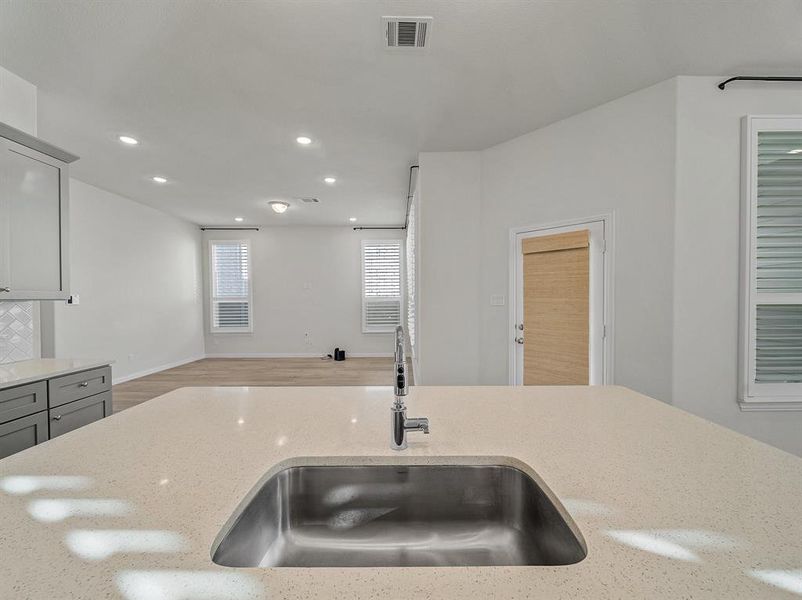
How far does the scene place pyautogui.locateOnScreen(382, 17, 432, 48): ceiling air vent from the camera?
198 centimetres

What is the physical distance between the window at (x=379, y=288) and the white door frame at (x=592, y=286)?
398 cm

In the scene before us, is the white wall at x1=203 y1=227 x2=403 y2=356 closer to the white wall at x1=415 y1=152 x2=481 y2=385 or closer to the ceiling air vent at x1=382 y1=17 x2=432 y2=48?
the white wall at x1=415 y1=152 x2=481 y2=385

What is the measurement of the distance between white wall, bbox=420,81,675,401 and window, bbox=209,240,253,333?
4.96 m

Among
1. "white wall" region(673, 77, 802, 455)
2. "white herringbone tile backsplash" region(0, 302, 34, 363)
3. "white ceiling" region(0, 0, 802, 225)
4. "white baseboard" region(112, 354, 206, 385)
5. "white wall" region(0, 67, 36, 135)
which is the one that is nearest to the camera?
"white ceiling" region(0, 0, 802, 225)

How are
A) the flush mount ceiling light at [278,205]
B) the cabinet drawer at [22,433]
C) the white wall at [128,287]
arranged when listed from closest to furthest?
the cabinet drawer at [22,433] → the white wall at [128,287] → the flush mount ceiling light at [278,205]

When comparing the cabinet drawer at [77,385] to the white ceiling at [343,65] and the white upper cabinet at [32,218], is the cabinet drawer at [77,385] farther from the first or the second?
the white ceiling at [343,65]

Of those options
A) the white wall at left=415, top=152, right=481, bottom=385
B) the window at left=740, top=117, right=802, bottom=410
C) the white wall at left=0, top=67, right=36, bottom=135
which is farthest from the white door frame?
the white wall at left=0, top=67, right=36, bottom=135

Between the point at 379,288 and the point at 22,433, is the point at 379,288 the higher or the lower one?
the higher one

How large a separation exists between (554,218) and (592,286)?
27.8 inches

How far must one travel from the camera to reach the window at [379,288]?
746cm

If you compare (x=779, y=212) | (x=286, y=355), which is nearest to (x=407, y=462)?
(x=779, y=212)

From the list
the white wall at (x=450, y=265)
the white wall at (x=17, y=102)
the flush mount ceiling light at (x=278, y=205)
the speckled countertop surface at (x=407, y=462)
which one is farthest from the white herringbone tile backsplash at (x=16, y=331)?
the flush mount ceiling light at (x=278, y=205)

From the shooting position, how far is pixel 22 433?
75.9 inches

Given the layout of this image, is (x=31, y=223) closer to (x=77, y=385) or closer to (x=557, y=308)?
(x=77, y=385)
